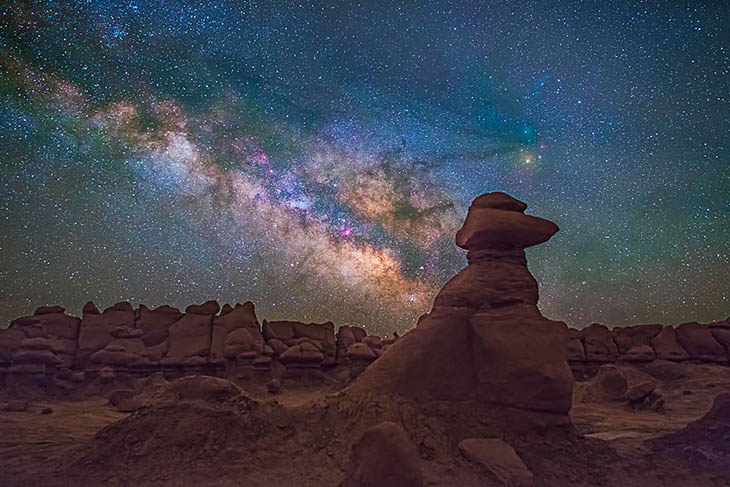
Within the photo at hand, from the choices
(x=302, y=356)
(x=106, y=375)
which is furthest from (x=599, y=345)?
(x=106, y=375)

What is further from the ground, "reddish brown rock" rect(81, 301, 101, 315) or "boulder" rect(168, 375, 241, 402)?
"reddish brown rock" rect(81, 301, 101, 315)

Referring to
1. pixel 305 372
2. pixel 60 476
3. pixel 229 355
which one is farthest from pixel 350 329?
pixel 60 476

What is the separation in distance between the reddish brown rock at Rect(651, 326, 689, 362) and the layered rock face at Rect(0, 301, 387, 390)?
14.2m

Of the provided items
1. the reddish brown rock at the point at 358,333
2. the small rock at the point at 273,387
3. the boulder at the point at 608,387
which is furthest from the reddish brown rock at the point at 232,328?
the boulder at the point at 608,387

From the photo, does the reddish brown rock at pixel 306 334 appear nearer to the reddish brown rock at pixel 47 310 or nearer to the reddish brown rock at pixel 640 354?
the reddish brown rock at pixel 47 310

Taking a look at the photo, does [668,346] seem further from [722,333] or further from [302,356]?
→ [302,356]

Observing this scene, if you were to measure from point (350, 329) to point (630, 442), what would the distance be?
566 inches

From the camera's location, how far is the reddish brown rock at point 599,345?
69.1 feet

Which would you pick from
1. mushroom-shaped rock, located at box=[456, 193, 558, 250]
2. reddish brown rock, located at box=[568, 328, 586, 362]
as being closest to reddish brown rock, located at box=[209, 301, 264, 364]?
mushroom-shaped rock, located at box=[456, 193, 558, 250]

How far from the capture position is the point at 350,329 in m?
21.2

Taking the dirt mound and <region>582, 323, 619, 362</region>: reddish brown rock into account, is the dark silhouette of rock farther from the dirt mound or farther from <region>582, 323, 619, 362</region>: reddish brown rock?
<region>582, 323, 619, 362</region>: reddish brown rock

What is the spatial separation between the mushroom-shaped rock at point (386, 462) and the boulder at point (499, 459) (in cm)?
A: 159

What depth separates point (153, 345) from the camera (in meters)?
16.4

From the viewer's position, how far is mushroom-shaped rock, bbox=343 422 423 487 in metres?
4.82
